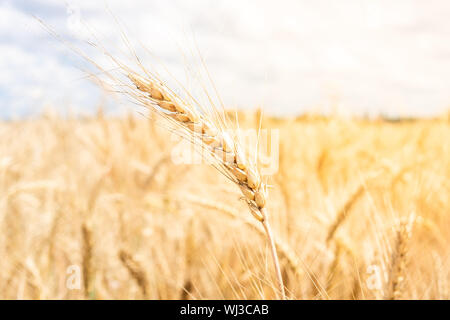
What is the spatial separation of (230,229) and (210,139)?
1034 millimetres

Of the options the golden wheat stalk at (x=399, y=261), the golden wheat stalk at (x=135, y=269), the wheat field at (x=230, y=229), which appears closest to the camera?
the golden wheat stalk at (x=399, y=261)

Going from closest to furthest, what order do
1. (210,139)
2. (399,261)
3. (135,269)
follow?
(210,139) → (399,261) → (135,269)

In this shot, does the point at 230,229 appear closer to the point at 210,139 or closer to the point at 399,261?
the point at 399,261

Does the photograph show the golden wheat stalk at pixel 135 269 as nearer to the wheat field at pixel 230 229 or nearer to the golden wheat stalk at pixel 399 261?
the wheat field at pixel 230 229

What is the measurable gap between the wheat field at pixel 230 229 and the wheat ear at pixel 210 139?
4cm

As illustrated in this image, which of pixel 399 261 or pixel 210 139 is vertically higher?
pixel 210 139

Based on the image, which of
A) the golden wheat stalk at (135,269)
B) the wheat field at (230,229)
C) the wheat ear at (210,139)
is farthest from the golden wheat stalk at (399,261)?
the golden wheat stalk at (135,269)

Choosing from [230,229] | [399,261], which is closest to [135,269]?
[230,229]

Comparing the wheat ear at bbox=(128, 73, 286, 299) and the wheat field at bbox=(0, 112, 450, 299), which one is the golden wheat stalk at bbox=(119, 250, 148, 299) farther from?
the wheat ear at bbox=(128, 73, 286, 299)

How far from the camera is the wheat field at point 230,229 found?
3.85ft

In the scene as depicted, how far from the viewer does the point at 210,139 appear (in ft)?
2.26

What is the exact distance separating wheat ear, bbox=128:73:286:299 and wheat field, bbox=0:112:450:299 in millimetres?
44

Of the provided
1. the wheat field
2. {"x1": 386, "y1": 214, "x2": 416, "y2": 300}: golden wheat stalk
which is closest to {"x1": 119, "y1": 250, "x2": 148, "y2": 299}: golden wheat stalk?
the wheat field
